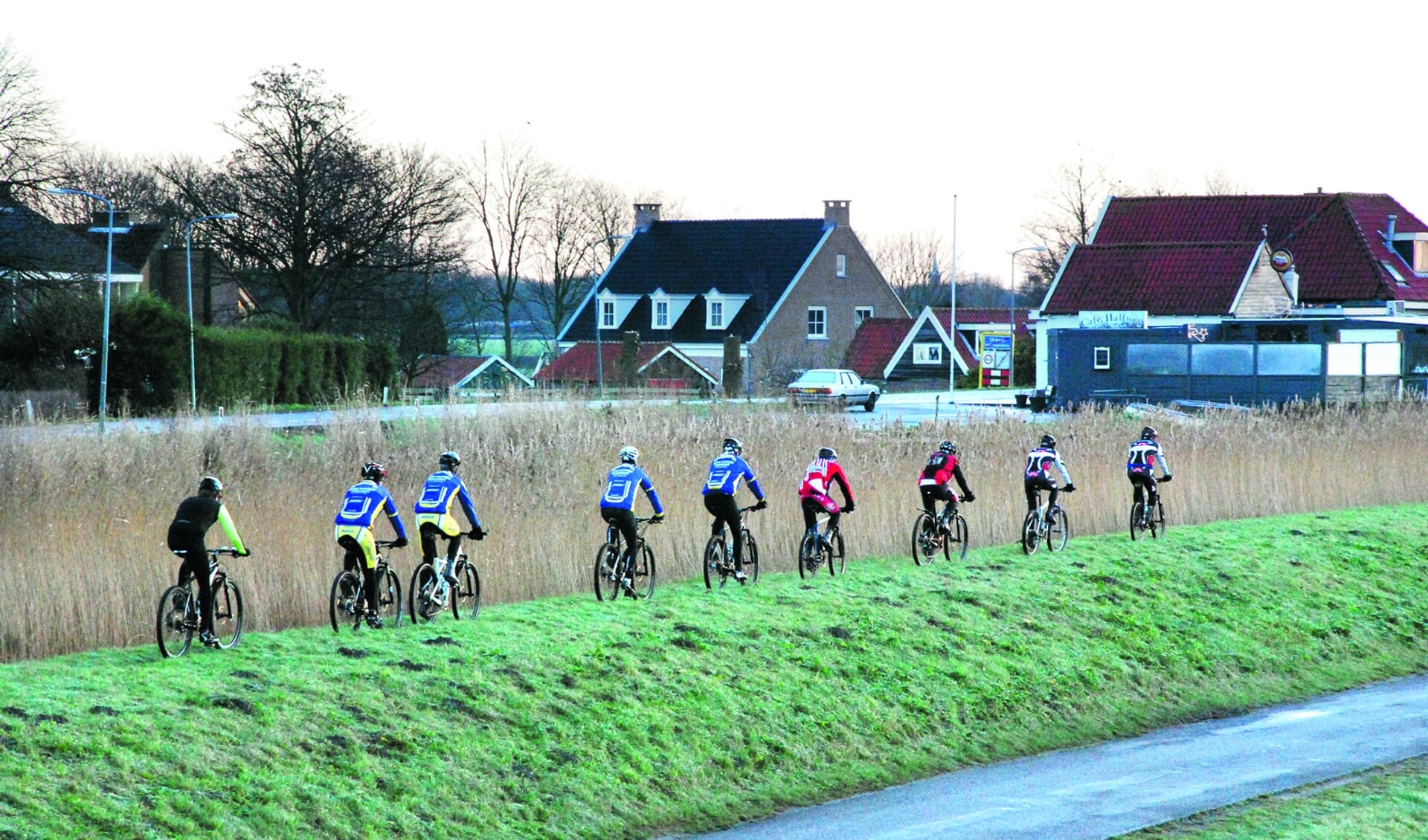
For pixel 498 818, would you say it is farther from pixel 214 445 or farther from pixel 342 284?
pixel 342 284

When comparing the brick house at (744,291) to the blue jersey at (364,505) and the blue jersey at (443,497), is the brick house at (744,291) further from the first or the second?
the blue jersey at (364,505)

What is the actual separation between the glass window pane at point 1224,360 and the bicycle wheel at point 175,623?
40.8 metres

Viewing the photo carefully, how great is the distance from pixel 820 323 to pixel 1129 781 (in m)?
65.0

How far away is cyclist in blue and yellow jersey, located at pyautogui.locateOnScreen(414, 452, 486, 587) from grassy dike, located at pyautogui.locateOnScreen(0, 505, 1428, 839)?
67 centimetres

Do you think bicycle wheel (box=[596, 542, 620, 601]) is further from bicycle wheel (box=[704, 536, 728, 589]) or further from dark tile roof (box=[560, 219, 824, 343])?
dark tile roof (box=[560, 219, 824, 343])

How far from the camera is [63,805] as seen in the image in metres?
10.1

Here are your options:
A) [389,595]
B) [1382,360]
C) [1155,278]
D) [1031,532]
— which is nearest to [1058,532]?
[1031,532]

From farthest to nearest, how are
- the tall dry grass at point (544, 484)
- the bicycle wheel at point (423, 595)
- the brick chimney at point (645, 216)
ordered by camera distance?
1. the brick chimney at point (645, 216)
2. the tall dry grass at point (544, 484)
3. the bicycle wheel at point (423, 595)

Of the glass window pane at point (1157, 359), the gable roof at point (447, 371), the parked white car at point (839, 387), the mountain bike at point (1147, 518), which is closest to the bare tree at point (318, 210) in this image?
the gable roof at point (447, 371)

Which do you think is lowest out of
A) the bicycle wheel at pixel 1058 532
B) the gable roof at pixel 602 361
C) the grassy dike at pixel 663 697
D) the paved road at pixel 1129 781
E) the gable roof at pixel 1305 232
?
the paved road at pixel 1129 781

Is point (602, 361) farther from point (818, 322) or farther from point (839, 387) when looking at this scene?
point (839, 387)

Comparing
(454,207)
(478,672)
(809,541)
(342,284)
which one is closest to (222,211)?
(342,284)

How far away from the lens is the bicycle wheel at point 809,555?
746 inches

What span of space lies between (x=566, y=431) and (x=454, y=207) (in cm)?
4084
